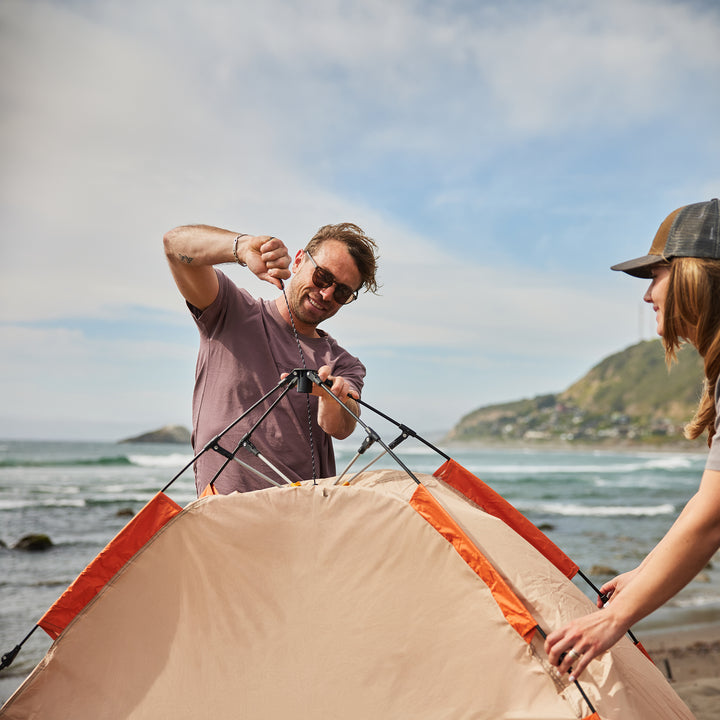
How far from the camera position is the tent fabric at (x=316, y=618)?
2.36 meters

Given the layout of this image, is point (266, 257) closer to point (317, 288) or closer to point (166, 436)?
point (317, 288)

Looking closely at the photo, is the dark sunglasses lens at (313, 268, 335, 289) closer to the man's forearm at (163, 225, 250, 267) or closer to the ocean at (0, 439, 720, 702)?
the man's forearm at (163, 225, 250, 267)

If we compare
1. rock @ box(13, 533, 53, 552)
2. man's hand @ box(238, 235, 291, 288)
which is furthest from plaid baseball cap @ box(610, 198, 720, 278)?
rock @ box(13, 533, 53, 552)

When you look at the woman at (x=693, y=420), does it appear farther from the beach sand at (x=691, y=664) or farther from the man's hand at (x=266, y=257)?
the beach sand at (x=691, y=664)

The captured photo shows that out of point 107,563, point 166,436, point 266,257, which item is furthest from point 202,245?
point 166,436

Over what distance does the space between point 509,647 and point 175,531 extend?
128 cm

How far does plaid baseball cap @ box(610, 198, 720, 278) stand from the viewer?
185 centimetres

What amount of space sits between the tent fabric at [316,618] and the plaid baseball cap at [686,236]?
1108mm

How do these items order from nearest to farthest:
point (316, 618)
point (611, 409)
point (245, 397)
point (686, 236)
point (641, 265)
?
point (686, 236)
point (641, 265)
point (316, 618)
point (245, 397)
point (611, 409)

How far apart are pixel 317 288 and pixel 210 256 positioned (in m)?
0.51

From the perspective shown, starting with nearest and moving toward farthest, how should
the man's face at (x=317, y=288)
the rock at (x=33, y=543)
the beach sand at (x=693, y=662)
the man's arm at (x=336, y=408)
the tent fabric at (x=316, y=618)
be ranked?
the tent fabric at (x=316, y=618), the man's arm at (x=336, y=408), the man's face at (x=317, y=288), the beach sand at (x=693, y=662), the rock at (x=33, y=543)

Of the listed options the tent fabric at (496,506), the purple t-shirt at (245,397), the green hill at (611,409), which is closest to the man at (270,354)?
the purple t-shirt at (245,397)

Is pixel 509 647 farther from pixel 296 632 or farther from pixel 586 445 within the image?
pixel 586 445

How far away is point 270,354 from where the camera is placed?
3.05 meters
